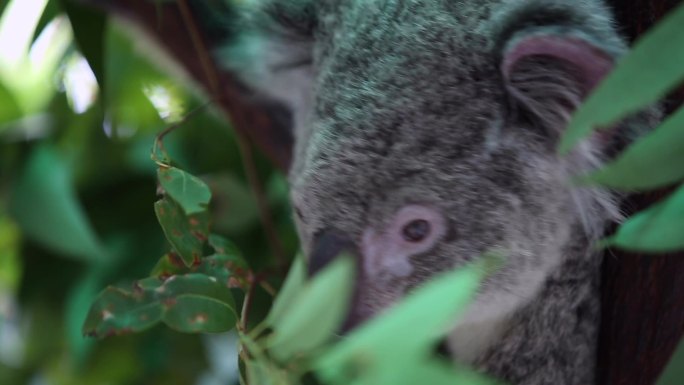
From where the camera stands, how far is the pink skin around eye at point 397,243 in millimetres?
1135

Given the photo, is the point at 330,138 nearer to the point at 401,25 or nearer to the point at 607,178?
the point at 401,25

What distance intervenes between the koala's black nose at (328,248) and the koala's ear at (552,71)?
0.28 meters

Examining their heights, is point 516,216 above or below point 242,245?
above

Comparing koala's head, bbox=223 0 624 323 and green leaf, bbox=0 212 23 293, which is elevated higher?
koala's head, bbox=223 0 624 323

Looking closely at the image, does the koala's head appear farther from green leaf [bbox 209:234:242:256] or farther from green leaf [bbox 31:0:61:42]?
green leaf [bbox 31:0:61:42]

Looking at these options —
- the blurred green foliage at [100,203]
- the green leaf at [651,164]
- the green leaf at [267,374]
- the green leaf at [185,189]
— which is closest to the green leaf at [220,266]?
the green leaf at [185,189]

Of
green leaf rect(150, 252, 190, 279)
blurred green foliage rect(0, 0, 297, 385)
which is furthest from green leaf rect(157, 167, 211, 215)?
blurred green foliage rect(0, 0, 297, 385)

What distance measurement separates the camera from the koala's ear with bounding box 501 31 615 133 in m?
1.10

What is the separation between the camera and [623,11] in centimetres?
125

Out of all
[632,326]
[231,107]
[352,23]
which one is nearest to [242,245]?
[231,107]

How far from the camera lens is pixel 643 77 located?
2.11 ft

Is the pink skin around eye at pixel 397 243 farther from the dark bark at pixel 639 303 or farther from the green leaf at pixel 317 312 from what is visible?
the green leaf at pixel 317 312

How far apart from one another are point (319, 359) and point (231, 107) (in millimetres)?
1036

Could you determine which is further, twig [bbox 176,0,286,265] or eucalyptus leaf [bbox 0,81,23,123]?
eucalyptus leaf [bbox 0,81,23,123]
